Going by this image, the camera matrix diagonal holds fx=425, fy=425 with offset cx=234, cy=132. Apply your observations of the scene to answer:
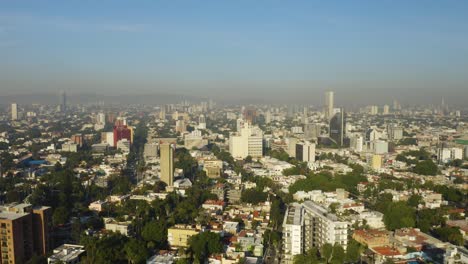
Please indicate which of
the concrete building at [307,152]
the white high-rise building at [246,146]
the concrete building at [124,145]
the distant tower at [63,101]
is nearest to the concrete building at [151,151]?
the concrete building at [124,145]

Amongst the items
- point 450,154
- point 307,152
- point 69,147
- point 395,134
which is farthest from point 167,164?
point 395,134

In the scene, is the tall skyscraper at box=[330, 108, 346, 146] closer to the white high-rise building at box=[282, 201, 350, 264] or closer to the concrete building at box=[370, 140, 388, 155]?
the concrete building at box=[370, 140, 388, 155]

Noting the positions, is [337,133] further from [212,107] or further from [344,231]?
[212,107]

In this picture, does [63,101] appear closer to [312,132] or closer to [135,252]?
[312,132]

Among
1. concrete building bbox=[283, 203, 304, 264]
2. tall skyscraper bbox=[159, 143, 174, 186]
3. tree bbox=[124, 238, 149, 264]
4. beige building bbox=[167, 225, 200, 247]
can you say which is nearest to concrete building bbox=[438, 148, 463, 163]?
tall skyscraper bbox=[159, 143, 174, 186]

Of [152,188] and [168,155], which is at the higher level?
[168,155]

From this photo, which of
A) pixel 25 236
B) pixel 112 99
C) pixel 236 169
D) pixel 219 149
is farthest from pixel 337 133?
pixel 112 99

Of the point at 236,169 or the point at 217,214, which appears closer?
the point at 217,214

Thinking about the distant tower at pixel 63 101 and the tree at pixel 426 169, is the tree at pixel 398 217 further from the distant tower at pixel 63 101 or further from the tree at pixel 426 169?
the distant tower at pixel 63 101
